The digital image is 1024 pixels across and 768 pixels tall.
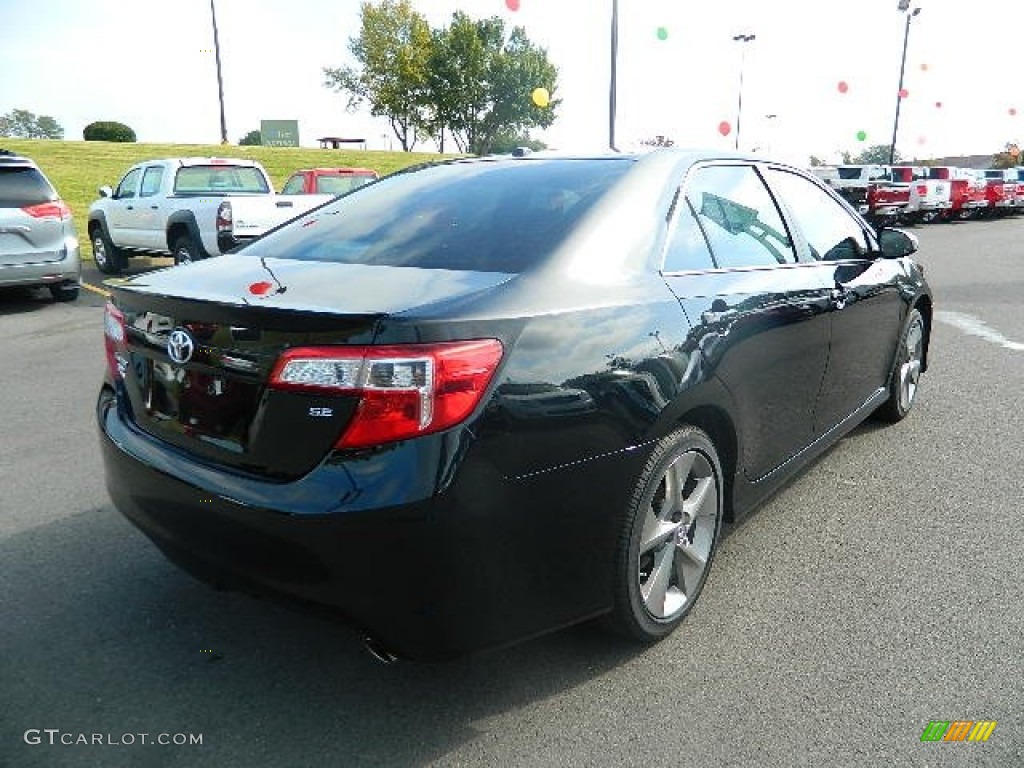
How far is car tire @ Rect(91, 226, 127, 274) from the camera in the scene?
13352 millimetres

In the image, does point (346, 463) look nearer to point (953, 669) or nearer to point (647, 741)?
point (647, 741)

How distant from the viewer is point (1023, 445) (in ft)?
15.3

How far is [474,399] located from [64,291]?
31.8ft

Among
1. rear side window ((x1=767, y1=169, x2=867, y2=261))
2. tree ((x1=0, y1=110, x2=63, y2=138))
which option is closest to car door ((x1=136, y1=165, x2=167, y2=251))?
rear side window ((x1=767, y1=169, x2=867, y2=261))

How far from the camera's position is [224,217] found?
10.2 meters

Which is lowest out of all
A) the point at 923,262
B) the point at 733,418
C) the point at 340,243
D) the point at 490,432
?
the point at 923,262

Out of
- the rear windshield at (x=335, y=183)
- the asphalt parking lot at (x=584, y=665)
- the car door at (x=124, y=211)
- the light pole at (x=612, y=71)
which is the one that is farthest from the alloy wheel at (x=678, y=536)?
the light pole at (x=612, y=71)

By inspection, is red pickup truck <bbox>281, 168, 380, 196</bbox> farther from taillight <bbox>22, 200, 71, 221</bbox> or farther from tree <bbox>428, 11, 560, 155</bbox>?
tree <bbox>428, 11, 560, 155</bbox>

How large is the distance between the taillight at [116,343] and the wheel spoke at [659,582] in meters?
1.85

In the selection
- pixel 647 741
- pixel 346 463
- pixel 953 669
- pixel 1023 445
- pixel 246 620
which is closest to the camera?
pixel 346 463

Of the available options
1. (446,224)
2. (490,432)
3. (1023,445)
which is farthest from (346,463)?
(1023,445)

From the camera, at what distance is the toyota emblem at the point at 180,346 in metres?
2.30

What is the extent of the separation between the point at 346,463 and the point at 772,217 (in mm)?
2313

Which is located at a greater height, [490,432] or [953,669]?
[490,432]
